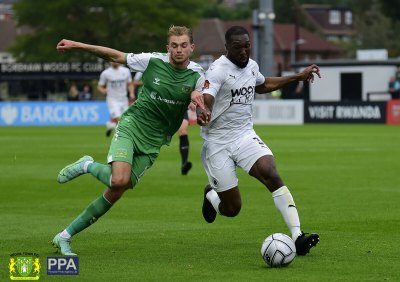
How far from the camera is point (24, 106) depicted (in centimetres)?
5369

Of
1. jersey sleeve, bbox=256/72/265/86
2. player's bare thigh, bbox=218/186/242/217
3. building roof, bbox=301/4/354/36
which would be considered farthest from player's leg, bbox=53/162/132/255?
building roof, bbox=301/4/354/36

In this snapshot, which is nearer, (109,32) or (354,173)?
(354,173)

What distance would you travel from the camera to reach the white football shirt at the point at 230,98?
474 inches

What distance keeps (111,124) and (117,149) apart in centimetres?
2479

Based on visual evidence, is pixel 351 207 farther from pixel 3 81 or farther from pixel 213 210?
pixel 3 81

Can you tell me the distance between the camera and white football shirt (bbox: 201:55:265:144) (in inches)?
474

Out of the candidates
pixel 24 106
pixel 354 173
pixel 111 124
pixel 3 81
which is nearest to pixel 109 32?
pixel 3 81

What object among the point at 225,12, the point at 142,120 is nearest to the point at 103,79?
the point at 142,120

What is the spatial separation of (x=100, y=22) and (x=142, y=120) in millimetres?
95884

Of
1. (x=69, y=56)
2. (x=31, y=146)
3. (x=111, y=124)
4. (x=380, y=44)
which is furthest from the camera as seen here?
(x=380, y=44)

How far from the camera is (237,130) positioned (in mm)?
12352

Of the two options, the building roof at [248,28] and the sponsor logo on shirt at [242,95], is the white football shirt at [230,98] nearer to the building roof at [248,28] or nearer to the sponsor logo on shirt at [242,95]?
the sponsor logo on shirt at [242,95]

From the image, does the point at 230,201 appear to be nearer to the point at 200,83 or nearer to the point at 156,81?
the point at 200,83

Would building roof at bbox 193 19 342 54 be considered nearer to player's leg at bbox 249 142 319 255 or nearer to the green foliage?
the green foliage
